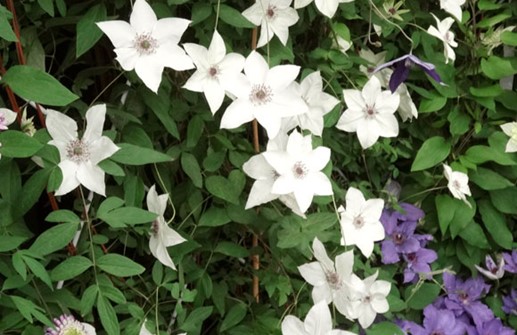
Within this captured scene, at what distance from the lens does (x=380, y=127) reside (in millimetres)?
1387

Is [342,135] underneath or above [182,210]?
underneath

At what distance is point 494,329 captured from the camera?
181cm

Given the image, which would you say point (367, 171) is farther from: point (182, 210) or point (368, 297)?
point (182, 210)

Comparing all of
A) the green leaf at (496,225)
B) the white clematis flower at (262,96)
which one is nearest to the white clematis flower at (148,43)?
the white clematis flower at (262,96)

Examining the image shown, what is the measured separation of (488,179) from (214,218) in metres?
0.87

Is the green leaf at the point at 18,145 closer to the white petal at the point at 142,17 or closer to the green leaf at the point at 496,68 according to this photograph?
the white petal at the point at 142,17

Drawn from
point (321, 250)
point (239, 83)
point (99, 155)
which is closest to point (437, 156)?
point (321, 250)

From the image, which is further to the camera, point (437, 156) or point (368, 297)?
point (437, 156)

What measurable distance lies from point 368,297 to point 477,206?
0.63 m

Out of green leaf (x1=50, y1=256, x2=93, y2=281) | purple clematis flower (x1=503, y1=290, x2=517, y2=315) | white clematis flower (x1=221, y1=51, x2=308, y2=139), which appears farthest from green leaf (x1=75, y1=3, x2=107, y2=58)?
purple clematis flower (x1=503, y1=290, x2=517, y2=315)

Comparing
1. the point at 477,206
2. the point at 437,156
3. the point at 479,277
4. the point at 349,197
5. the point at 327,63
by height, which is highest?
the point at 327,63

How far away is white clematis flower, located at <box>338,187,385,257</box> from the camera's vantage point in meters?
1.30

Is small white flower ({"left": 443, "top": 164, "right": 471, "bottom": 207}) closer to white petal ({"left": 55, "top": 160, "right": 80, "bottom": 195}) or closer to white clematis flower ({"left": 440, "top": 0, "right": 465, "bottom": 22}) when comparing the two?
white clematis flower ({"left": 440, "top": 0, "right": 465, "bottom": 22})

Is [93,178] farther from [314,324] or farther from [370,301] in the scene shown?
[370,301]
